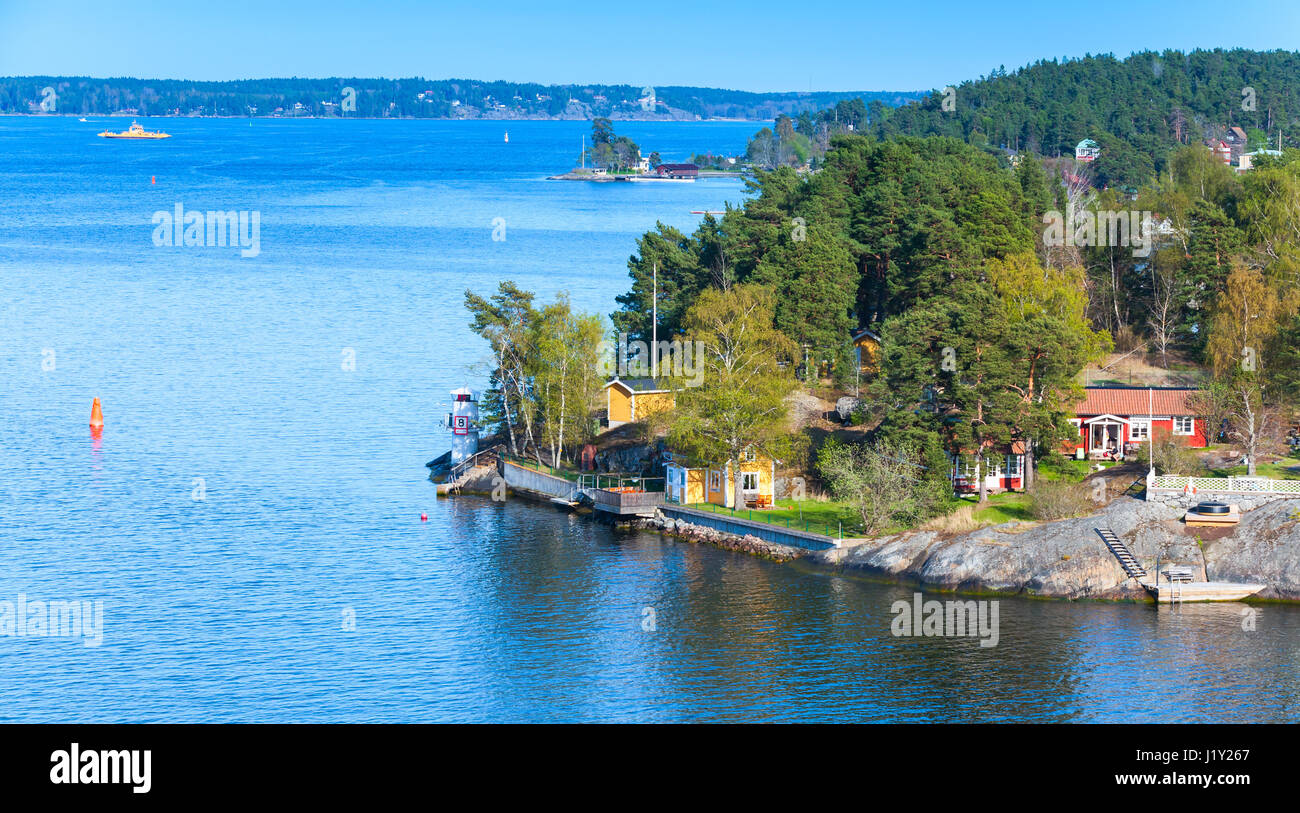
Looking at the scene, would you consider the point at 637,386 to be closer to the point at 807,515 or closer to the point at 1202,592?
the point at 807,515

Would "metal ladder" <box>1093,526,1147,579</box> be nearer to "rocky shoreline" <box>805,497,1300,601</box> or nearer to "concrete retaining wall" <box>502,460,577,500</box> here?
"rocky shoreline" <box>805,497,1300,601</box>

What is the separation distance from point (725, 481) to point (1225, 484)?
20.2 meters

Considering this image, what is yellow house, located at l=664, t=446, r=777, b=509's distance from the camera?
6350 centimetres

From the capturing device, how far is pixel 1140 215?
9006 cm

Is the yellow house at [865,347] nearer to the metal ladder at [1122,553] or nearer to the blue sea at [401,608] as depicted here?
the blue sea at [401,608]

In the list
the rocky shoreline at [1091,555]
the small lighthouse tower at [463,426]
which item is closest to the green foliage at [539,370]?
the small lighthouse tower at [463,426]

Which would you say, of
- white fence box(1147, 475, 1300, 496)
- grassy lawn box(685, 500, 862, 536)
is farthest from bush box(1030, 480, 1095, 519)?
grassy lawn box(685, 500, 862, 536)

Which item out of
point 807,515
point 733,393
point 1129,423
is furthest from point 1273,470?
point 733,393

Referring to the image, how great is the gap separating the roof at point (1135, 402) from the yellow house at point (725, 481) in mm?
13805

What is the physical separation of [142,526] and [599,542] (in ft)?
67.2

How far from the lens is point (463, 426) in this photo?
75062mm

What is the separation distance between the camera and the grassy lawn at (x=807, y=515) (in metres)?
59.0
